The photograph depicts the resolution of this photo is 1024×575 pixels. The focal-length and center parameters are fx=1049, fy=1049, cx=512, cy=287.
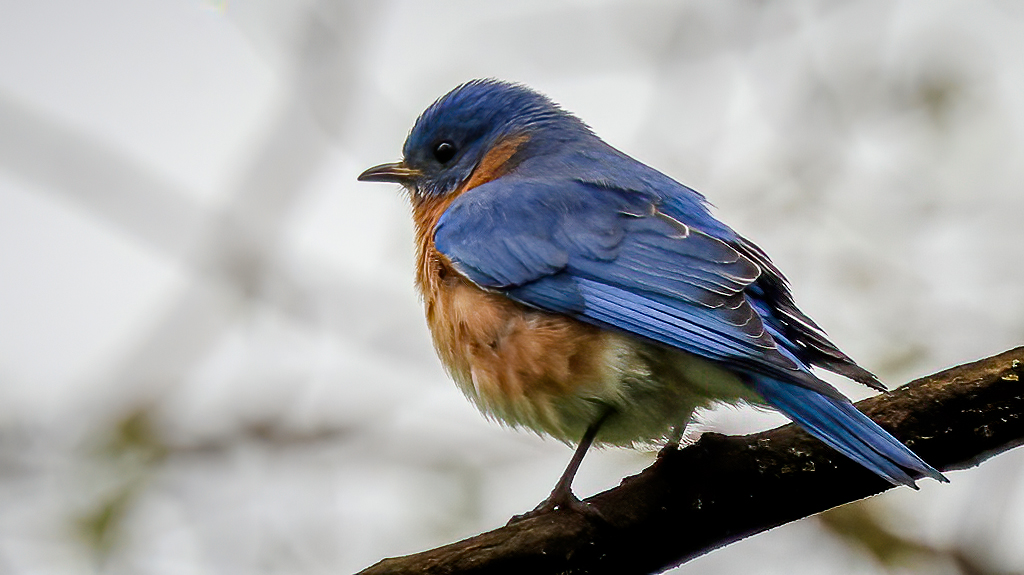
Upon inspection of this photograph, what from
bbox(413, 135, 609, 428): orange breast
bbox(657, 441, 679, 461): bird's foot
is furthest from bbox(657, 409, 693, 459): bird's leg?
bbox(413, 135, 609, 428): orange breast

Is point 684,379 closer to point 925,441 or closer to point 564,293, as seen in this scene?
point 564,293

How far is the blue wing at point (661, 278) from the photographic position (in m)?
3.79

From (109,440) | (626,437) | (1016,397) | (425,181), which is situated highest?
(425,181)

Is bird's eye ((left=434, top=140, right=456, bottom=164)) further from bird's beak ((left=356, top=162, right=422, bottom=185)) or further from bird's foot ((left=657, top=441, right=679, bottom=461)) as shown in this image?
bird's foot ((left=657, top=441, right=679, bottom=461))

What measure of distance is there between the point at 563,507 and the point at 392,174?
2.77 m

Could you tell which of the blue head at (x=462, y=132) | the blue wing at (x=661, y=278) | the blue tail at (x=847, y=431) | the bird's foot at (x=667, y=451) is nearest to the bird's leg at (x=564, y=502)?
the bird's foot at (x=667, y=451)

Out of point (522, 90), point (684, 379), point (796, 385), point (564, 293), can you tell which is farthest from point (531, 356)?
point (522, 90)

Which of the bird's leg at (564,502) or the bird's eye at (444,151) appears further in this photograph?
the bird's eye at (444,151)

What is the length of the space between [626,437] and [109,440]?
2390 millimetres

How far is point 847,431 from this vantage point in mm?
3615

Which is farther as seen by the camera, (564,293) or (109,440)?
(109,440)

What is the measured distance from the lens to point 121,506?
470 cm

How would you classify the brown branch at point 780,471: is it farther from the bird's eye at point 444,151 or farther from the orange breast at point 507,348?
the bird's eye at point 444,151

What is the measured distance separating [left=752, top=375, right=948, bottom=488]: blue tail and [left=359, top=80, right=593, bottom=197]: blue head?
254cm
